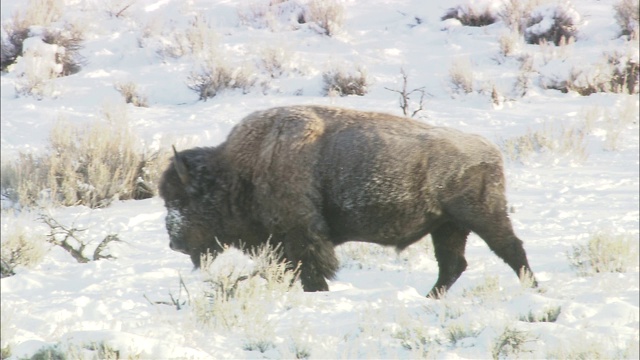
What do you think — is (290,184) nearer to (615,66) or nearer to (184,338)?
(184,338)

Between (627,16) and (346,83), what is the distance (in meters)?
4.99

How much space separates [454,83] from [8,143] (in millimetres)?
6537

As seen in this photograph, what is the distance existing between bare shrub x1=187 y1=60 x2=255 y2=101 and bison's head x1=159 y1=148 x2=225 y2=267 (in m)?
7.38

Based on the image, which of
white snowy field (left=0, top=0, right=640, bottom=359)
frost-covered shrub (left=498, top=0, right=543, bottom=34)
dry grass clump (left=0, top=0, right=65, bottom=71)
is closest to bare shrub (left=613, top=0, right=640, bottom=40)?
white snowy field (left=0, top=0, right=640, bottom=359)

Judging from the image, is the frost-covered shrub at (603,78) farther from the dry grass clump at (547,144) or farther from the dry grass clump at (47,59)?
the dry grass clump at (47,59)

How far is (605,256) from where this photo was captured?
669 cm

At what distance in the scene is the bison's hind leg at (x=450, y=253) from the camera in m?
6.45

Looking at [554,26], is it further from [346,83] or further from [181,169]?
[181,169]

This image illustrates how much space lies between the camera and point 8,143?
1210 cm

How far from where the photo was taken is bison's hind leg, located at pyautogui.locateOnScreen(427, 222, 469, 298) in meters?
6.45

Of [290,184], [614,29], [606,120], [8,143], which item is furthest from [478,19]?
[290,184]

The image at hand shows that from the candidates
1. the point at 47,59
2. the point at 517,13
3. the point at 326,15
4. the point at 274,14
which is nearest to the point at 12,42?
the point at 47,59

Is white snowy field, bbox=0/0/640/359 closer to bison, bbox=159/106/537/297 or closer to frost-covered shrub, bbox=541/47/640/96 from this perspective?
frost-covered shrub, bbox=541/47/640/96

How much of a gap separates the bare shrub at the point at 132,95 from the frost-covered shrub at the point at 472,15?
5344 millimetres
